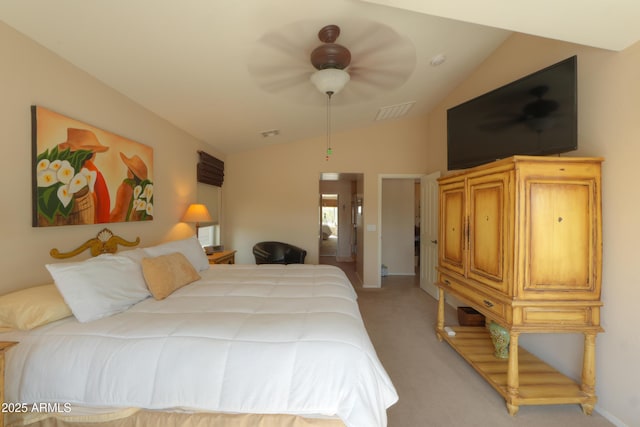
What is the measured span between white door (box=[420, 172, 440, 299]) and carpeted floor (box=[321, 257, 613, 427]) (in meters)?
0.94

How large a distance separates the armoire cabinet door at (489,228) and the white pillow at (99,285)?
2618mm

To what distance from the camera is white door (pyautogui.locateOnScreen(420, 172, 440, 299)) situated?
4426mm

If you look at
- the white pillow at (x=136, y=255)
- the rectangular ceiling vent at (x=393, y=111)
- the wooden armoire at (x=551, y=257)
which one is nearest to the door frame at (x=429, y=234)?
the rectangular ceiling vent at (x=393, y=111)

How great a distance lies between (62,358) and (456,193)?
Answer: 312 cm

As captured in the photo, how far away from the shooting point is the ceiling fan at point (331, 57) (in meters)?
2.05

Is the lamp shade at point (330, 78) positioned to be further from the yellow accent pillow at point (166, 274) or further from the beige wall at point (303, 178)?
the beige wall at point (303, 178)

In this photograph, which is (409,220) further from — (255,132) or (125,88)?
→ (125,88)

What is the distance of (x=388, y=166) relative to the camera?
5.13m

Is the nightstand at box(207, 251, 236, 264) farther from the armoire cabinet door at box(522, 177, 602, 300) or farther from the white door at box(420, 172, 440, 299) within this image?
the armoire cabinet door at box(522, 177, 602, 300)

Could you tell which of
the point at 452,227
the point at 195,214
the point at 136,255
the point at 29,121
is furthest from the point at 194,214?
the point at 452,227

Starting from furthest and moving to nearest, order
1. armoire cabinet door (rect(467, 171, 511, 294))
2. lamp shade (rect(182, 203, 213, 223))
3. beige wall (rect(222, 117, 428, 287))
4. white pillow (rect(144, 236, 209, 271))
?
Answer: beige wall (rect(222, 117, 428, 287)) → lamp shade (rect(182, 203, 213, 223)) → white pillow (rect(144, 236, 209, 271)) → armoire cabinet door (rect(467, 171, 511, 294))

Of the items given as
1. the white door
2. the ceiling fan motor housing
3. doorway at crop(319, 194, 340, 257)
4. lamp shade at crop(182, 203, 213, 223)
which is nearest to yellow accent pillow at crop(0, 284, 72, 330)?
lamp shade at crop(182, 203, 213, 223)

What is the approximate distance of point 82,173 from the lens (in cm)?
212

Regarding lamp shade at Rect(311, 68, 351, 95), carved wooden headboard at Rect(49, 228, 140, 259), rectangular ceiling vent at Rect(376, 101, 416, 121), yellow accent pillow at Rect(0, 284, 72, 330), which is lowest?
yellow accent pillow at Rect(0, 284, 72, 330)
